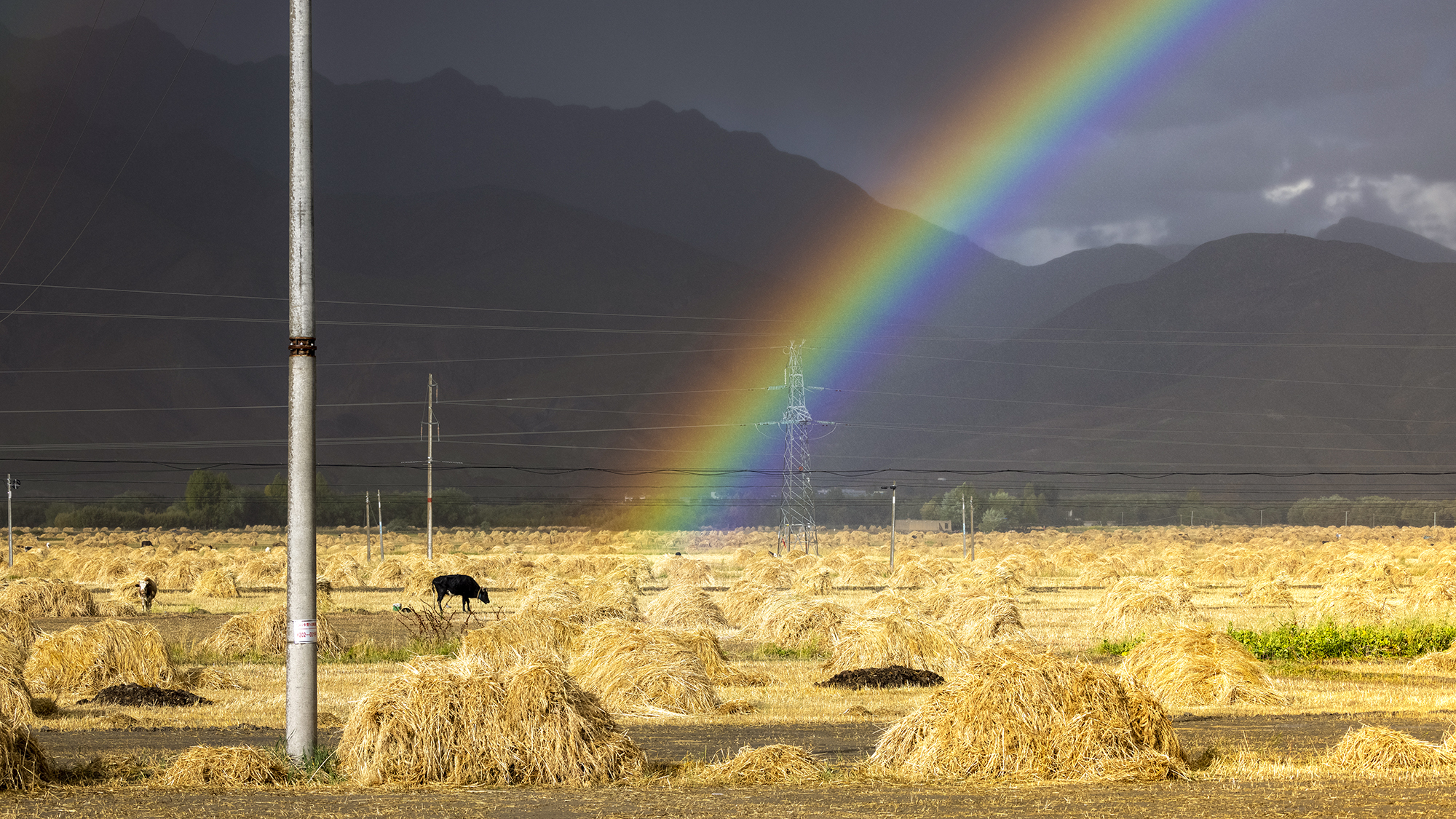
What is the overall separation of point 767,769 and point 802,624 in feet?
53.7

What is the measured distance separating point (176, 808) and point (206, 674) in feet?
36.8

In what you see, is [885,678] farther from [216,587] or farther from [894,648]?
[216,587]

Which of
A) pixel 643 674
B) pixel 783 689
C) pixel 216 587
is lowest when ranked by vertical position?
pixel 783 689

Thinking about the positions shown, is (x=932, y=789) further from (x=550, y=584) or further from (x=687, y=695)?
(x=550, y=584)

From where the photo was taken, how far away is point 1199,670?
21.0m

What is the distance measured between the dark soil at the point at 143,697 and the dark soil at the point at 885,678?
974 centimetres

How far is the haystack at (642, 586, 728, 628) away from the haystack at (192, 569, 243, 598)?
17.4m

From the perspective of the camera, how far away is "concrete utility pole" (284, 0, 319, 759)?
1350cm

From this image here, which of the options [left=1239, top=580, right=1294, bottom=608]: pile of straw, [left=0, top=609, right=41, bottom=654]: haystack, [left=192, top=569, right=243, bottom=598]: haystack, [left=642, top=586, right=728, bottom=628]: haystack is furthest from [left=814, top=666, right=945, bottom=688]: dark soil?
[left=192, top=569, right=243, bottom=598]: haystack

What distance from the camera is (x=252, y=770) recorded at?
13.0 m

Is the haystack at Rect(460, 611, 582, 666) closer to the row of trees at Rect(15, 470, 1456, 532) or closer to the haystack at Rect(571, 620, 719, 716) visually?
the haystack at Rect(571, 620, 719, 716)

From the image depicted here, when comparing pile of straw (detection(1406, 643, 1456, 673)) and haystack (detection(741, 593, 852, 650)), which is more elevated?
haystack (detection(741, 593, 852, 650))

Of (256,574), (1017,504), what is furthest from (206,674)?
(1017,504)

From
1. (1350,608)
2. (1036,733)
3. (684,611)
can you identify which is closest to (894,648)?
(684,611)
